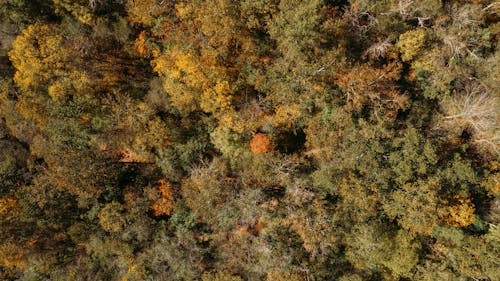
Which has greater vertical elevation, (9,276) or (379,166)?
(379,166)

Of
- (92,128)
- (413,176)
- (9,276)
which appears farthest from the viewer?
(9,276)

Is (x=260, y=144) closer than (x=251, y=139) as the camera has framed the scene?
Yes

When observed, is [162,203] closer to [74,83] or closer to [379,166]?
[74,83]

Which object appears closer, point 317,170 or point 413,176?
point 413,176

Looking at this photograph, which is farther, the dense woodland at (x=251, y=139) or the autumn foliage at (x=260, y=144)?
Answer: the autumn foliage at (x=260, y=144)

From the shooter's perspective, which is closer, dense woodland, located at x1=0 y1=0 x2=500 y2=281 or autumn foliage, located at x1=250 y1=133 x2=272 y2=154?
dense woodland, located at x1=0 y1=0 x2=500 y2=281

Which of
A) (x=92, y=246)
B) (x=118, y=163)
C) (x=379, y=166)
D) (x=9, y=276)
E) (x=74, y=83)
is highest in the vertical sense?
(x=74, y=83)

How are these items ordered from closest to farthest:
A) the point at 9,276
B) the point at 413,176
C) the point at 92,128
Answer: the point at 413,176
the point at 92,128
the point at 9,276

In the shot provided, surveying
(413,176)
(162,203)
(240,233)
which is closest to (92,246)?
(162,203)
